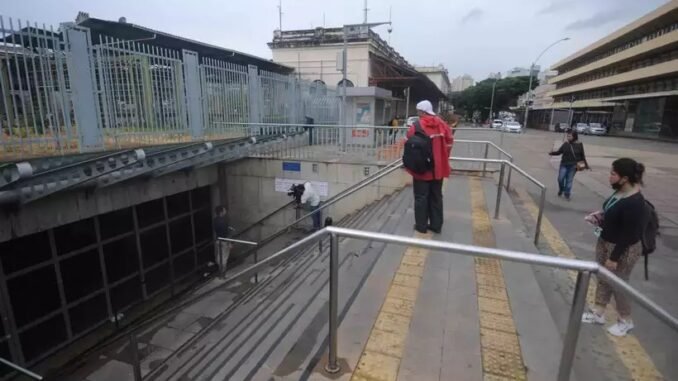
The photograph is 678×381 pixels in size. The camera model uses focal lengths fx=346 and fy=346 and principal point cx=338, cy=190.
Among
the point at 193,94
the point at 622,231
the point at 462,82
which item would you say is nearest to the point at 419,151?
the point at 622,231

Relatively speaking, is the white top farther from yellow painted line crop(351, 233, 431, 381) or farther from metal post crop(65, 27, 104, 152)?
yellow painted line crop(351, 233, 431, 381)

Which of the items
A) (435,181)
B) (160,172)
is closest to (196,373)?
(435,181)

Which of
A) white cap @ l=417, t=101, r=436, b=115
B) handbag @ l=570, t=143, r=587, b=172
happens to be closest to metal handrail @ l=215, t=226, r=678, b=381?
white cap @ l=417, t=101, r=436, b=115

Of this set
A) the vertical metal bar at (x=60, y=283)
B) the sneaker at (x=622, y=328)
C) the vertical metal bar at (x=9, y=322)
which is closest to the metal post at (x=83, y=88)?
the vertical metal bar at (x=60, y=283)

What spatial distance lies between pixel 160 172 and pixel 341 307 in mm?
6612

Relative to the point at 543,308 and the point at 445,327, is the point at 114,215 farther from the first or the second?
the point at 543,308

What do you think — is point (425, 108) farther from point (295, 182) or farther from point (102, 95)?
point (295, 182)

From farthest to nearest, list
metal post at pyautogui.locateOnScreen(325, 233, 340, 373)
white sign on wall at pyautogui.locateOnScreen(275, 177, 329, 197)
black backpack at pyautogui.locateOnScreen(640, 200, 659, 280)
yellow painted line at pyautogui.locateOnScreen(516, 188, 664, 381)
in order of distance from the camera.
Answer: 1. white sign on wall at pyautogui.locateOnScreen(275, 177, 329, 197)
2. black backpack at pyautogui.locateOnScreen(640, 200, 659, 280)
3. yellow painted line at pyautogui.locateOnScreen(516, 188, 664, 381)
4. metal post at pyautogui.locateOnScreen(325, 233, 340, 373)

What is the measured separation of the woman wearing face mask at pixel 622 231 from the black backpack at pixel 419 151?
1.69 metres

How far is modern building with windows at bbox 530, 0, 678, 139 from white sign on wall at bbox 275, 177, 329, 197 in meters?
32.5

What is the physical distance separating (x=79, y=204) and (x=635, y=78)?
144 ft

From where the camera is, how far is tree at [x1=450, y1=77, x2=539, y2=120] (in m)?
64.8

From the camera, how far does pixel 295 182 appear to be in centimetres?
1037

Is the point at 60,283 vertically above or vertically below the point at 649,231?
below
